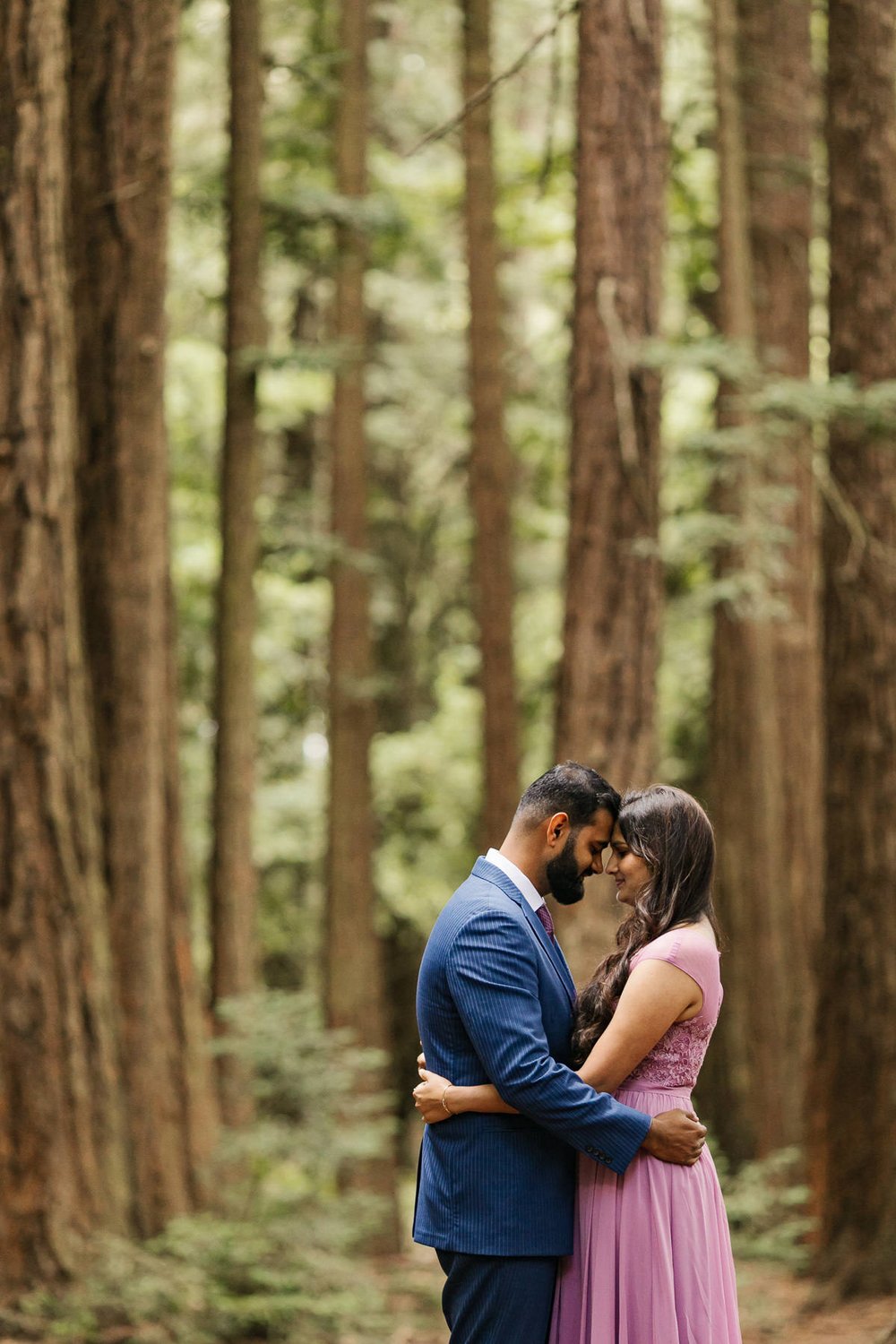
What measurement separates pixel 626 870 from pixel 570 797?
254 mm

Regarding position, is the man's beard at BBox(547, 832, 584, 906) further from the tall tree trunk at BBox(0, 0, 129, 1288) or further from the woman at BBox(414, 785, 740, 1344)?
the tall tree trunk at BBox(0, 0, 129, 1288)

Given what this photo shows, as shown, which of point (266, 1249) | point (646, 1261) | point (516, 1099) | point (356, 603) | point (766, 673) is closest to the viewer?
point (516, 1099)

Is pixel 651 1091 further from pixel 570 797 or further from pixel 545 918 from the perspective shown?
pixel 570 797

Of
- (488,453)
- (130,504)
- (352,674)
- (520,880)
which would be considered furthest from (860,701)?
(352,674)

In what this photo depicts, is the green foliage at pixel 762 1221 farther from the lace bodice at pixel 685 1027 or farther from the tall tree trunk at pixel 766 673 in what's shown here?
the lace bodice at pixel 685 1027

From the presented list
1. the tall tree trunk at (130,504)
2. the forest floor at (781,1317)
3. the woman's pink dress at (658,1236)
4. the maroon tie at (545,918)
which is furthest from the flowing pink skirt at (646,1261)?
the tall tree trunk at (130,504)

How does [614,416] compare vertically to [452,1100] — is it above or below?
above

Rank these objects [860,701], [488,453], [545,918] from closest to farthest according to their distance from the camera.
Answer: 1. [545,918]
2. [860,701]
3. [488,453]

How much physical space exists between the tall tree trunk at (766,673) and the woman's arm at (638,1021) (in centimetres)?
808

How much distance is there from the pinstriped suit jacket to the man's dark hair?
21cm

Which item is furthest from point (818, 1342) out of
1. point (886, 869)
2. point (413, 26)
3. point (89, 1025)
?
point (413, 26)

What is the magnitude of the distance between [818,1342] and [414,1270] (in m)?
4.56

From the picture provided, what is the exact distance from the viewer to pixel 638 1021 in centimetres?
394

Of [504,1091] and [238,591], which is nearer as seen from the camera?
[504,1091]
